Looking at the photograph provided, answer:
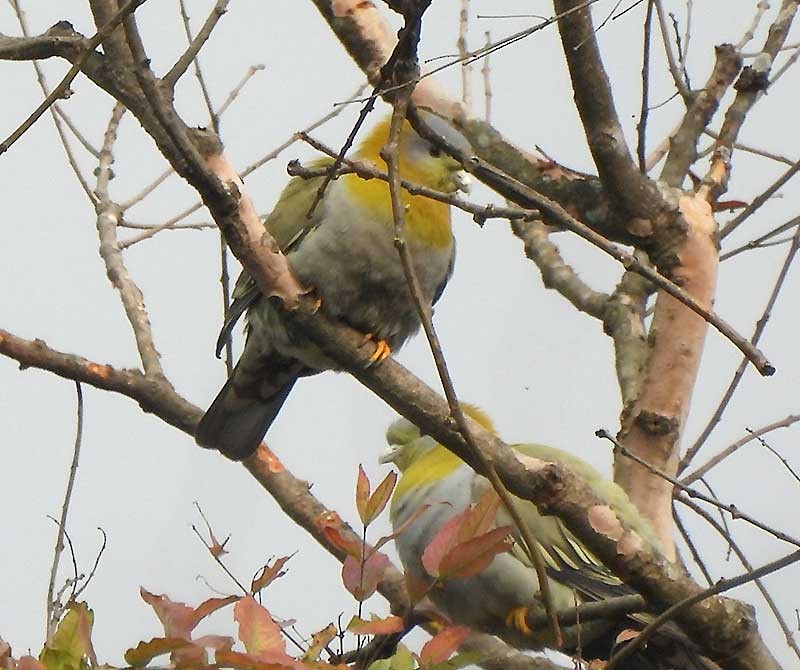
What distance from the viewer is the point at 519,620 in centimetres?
278

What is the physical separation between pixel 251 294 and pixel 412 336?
1.38 feet

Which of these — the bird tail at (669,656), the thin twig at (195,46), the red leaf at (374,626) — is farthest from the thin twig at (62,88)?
the bird tail at (669,656)

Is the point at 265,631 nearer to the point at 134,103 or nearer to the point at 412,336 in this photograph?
the point at 134,103

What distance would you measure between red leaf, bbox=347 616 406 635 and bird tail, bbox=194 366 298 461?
1387mm

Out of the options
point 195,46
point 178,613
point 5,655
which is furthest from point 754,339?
point 5,655

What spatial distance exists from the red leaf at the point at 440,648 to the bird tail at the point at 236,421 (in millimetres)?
1494

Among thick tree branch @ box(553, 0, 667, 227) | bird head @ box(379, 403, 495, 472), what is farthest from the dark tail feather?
thick tree branch @ box(553, 0, 667, 227)

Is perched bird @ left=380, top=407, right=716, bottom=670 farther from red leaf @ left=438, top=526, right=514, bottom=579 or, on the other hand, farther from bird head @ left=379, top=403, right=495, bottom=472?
red leaf @ left=438, top=526, right=514, bottom=579

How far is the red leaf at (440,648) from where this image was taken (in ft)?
5.46

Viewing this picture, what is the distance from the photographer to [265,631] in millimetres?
1572

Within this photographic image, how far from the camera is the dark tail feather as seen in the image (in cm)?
312

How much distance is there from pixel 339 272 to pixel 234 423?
22.3 inches

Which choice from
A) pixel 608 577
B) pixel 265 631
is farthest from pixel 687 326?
pixel 265 631

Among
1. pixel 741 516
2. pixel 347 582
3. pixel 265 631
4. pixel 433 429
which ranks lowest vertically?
pixel 265 631
